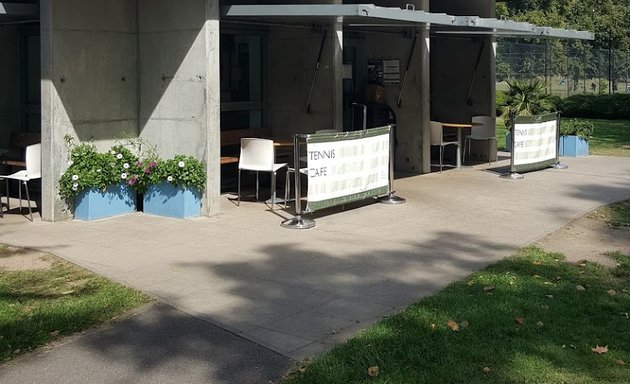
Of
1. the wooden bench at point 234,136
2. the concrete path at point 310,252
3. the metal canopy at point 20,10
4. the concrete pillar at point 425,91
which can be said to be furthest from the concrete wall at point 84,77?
the concrete pillar at point 425,91

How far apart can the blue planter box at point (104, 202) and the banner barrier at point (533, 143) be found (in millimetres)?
6746

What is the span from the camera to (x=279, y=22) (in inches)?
524

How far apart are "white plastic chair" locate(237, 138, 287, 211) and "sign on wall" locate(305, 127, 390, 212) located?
4.18ft

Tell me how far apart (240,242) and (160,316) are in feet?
9.47

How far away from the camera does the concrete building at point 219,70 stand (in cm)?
1053

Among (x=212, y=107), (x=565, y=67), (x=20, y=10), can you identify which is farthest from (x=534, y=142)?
(x=565, y=67)

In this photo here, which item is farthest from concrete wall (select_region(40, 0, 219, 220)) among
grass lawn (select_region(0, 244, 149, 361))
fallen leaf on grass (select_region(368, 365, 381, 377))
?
fallen leaf on grass (select_region(368, 365, 381, 377))

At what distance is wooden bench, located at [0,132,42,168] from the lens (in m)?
12.1

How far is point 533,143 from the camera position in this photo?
14867 millimetres

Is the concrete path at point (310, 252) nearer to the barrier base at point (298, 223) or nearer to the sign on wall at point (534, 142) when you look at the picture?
the barrier base at point (298, 223)

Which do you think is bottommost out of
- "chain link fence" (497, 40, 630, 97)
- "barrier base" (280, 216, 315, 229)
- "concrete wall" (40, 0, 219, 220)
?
"barrier base" (280, 216, 315, 229)

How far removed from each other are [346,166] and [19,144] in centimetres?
545

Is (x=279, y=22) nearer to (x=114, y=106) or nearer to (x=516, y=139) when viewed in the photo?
(x=114, y=106)

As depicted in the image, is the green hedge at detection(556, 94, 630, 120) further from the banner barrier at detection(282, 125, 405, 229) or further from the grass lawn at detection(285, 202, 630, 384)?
the grass lawn at detection(285, 202, 630, 384)
